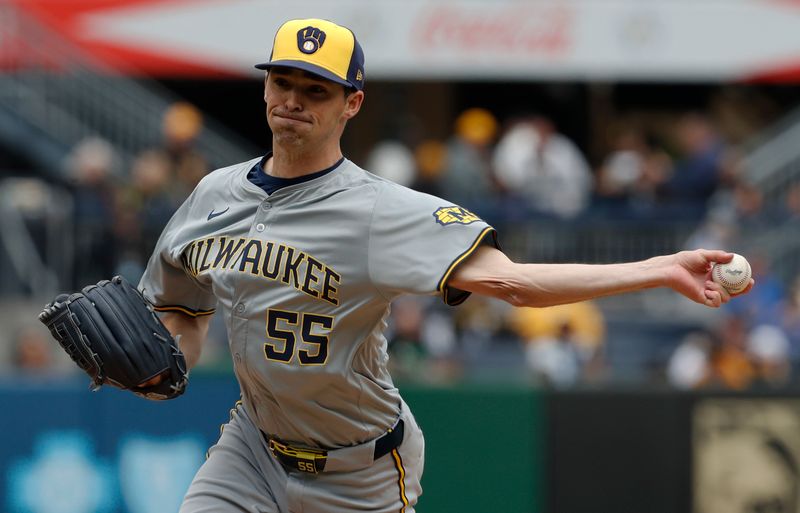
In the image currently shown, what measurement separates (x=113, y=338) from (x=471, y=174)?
8.04 meters

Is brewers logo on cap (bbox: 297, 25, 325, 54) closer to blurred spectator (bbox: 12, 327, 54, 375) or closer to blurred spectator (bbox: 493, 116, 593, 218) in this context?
blurred spectator (bbox: 12, 327, 54, 375)

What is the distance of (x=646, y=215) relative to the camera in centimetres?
1193

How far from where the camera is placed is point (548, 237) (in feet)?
39.1

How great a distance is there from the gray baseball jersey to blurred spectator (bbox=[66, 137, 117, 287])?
6.86 meters

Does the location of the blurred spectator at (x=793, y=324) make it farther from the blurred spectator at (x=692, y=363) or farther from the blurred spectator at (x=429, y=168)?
the blurred spectator at (x=429, y=168)

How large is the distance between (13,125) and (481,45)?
188 inches

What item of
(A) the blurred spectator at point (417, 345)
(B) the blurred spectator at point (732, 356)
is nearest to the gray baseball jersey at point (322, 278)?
(A) the blurred spectator at point (417, 345)

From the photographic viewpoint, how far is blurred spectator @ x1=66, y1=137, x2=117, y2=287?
36.4ft

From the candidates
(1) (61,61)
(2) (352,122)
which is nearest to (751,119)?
(2) (352,122)

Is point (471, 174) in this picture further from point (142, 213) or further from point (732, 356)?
point (732, 356)

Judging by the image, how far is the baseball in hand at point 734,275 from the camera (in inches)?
150

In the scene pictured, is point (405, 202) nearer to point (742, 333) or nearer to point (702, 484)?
point (702, 484)

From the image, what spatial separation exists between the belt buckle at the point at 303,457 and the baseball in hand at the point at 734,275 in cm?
140

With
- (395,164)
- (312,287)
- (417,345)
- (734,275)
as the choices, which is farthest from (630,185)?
(734,275)
